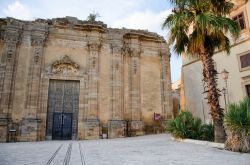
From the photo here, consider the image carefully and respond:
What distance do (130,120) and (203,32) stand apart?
964 centimetres

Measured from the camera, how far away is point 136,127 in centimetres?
1686

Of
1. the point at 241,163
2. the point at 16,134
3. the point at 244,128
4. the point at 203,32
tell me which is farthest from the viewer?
the point at 16,134

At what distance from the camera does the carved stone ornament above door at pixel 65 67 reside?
16656mm

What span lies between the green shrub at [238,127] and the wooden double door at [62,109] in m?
11.3

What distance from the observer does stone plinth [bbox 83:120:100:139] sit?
1555 cm

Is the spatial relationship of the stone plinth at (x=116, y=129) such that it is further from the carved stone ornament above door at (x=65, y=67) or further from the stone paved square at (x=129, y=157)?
the stone paved square at (x=129, y=157)

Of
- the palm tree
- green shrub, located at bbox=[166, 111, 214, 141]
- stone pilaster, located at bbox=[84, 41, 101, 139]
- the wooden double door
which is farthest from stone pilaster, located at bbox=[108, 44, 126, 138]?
the palm tree

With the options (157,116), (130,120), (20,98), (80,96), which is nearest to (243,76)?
(157,116)

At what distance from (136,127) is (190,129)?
6.30 meters

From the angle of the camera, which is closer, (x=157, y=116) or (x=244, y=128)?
(x=244, y=128)

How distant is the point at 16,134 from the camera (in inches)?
570

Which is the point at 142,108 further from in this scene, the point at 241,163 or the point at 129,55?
the point at 241,163

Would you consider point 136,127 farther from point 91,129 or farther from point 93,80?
point 93,80

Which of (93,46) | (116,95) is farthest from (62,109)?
(93,46)
